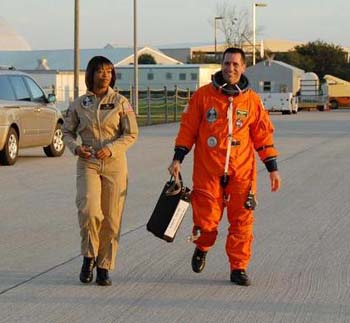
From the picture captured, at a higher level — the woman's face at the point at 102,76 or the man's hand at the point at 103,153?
the woman's face at the point at 102,76

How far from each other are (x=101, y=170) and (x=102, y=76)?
73 cm

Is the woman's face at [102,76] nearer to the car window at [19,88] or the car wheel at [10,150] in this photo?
the car wheel at [10,150]

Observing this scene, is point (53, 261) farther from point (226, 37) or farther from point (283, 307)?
point (226, 37)

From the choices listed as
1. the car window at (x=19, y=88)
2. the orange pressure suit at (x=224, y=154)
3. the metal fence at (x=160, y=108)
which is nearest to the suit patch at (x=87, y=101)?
the orange pressure suit at (x=224, y=154)

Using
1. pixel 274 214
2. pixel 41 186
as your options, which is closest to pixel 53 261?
pixel 274 214

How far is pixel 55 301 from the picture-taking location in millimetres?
6973

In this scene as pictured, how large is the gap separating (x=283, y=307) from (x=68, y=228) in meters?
4.07

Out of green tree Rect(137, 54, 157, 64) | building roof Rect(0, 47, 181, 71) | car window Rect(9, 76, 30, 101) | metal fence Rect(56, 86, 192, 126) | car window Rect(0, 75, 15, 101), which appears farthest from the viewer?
green tree Rect(137, 54, 157, 64)

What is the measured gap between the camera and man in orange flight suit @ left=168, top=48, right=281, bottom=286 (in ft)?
24.2

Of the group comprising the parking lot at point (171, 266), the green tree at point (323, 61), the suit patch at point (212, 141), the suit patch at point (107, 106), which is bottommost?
the parking lot at point (171, 266)

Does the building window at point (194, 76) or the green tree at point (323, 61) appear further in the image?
the green tree at point (323, 61)

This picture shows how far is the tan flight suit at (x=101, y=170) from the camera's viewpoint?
291 inches

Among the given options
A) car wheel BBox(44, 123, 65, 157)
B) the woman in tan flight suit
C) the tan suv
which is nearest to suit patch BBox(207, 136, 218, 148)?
the woman in tan flight suit

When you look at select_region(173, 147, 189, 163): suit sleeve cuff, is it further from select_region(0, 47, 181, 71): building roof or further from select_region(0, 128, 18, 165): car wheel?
select_region(0, 47, 181, 71): building roof
